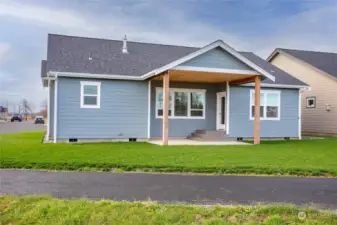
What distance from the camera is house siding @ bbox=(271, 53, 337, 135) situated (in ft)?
66.5

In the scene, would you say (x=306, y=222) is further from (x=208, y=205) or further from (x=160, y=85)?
(x=160, y=85)

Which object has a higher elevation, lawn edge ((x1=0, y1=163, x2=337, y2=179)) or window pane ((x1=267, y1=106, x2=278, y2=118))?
window pane ((x1=267, y1=106, x2=278, y2=118))

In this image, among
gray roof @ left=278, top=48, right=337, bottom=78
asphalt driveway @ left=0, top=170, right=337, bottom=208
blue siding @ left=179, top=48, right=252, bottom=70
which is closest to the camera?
asphalt driveway @ left=0, top=170, right=337, bottom=208

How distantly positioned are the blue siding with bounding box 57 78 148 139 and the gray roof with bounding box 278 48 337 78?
42.4 feet

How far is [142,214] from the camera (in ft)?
14.4

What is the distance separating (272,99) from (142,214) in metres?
14.8

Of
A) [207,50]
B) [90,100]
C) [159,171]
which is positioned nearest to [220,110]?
[207,50]

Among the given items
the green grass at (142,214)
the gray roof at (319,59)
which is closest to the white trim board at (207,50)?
the green grass at (142,214)

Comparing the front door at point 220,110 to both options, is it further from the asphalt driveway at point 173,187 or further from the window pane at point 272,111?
the asphalt driveway at point 173,187

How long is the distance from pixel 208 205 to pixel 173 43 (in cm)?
1778

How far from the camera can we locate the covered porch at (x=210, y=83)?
45.2 ft

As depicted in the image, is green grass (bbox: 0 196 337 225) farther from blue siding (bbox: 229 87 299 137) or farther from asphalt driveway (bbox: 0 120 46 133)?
asphalt driveway (bbox: 0 120 46 133)

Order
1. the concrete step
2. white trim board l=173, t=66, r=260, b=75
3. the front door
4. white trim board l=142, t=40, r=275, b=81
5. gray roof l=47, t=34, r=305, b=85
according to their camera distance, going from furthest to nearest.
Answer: the front door, the concrete step, gray roof l=47, t=34, r=305, b=85, white trim board l=173, t=66, r=260, b=75, white trim board l=142, t=40, r=275, b=81

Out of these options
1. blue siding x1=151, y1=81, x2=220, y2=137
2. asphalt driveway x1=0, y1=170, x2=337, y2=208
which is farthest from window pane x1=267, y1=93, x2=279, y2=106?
asphalt driveway x1=0, y1=170, x2=337, y2=208
